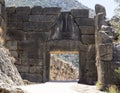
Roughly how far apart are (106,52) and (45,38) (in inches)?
174

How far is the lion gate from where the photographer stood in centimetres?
1360

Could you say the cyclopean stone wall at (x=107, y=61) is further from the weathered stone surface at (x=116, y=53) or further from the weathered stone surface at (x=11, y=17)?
the weathered stone surface at (x=11, y=17)

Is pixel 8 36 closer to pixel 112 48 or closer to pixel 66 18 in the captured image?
pixel 66 18

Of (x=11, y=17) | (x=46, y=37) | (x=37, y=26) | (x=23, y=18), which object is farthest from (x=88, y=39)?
(x=11, y=17)

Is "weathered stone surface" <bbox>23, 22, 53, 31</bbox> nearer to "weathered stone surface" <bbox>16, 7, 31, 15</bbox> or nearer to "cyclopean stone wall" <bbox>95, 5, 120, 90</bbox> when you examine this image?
"weathered stone surface" <bbox>16, 7, 31, 15</bbox>

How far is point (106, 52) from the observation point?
33.1 feet

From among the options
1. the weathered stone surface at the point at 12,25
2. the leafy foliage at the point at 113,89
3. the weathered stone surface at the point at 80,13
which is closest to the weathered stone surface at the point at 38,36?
the weathered stone surface at the point at 12,25

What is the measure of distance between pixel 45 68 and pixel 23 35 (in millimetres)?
1909

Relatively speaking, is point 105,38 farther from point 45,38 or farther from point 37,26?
point 37,26

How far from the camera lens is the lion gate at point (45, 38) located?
44.6 ft

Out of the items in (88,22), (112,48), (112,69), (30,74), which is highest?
(88,22)

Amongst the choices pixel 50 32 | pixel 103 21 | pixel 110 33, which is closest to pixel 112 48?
pixel 110 33

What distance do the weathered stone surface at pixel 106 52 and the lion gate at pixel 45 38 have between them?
339cm

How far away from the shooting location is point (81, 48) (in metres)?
13.7
